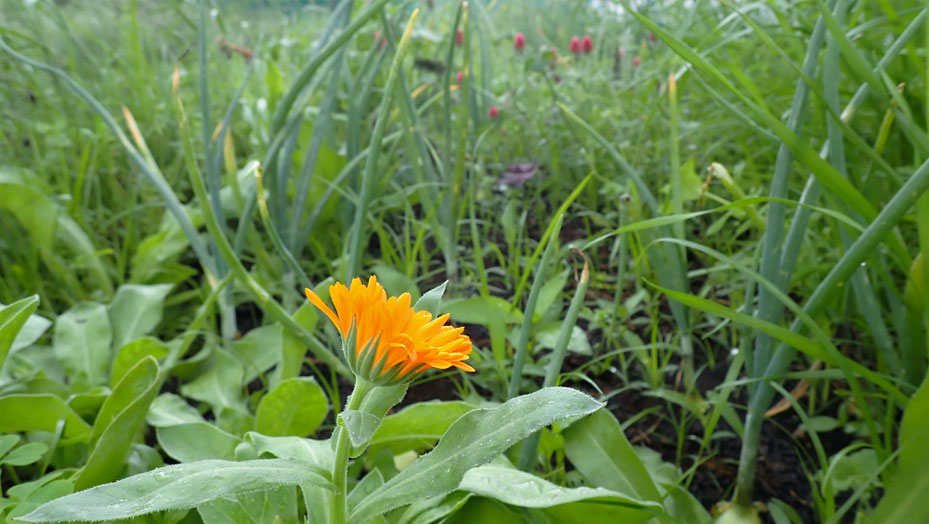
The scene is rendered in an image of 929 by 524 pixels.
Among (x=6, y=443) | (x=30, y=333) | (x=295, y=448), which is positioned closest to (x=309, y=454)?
(x=295, y=448)

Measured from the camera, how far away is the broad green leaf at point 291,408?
3.26ft

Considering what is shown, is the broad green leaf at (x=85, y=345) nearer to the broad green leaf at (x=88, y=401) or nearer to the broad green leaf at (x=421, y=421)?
the broad green leaf at (x=88, y=401)

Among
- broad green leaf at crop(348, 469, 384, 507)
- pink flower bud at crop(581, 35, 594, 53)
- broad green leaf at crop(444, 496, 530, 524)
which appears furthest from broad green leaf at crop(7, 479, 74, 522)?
pink flower bud at crop(581, 35, 594, 53)

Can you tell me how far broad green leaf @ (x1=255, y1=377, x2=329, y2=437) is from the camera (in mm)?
995

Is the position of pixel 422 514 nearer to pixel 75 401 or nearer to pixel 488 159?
pixel 75 401

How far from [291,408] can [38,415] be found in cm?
37

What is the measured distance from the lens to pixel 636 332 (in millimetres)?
1424

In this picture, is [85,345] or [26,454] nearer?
[26,454]

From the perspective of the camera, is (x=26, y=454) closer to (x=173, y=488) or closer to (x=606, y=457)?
(x=173, y=488)

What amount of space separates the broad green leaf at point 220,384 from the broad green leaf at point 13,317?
0.34 meters

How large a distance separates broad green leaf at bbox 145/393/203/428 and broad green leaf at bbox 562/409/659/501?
62 cm

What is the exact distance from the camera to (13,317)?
2.89ft

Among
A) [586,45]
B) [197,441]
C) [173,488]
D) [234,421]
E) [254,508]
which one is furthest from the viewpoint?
[586,45]

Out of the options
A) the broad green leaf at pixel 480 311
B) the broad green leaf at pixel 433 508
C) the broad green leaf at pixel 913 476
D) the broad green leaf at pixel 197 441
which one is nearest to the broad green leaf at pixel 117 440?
the broad green leaf at pixel 197 441
